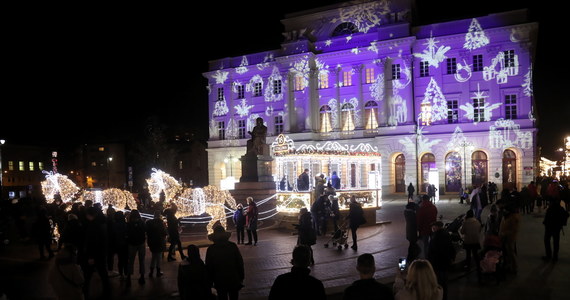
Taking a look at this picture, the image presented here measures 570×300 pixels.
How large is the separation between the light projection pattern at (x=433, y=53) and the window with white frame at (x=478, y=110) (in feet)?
15.5

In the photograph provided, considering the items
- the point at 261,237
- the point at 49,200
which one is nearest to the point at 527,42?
the point at 261,237

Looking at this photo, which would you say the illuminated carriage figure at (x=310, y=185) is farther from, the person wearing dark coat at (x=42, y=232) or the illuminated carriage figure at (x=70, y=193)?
the person wearing dark coat at (x=42, y=232)

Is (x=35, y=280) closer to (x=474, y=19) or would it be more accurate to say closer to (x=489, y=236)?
(x=489, y=236)

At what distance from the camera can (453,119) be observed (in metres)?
39.7

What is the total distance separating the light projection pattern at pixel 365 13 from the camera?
4256cm

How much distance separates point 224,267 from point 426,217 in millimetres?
6689

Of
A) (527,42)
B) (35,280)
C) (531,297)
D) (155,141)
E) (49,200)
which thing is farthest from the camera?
(155,141)

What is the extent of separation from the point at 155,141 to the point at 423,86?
3743 centimetres

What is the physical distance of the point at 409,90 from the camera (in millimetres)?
40438

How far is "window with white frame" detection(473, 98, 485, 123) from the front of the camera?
3897 cm

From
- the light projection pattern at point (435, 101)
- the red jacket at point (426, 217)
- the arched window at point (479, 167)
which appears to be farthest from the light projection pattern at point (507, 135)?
the red jacket at point (426, 217)

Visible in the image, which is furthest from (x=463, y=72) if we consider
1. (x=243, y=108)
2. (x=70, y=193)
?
(x=70, y=193)

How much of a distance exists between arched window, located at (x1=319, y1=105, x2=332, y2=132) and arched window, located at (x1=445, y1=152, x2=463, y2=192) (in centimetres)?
1180

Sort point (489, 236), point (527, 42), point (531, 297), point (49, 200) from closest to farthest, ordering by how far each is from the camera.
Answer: point (531, 297)
point (489, 236)
point (49, 200)
point (527, 42)
